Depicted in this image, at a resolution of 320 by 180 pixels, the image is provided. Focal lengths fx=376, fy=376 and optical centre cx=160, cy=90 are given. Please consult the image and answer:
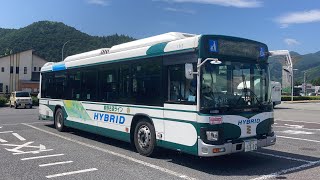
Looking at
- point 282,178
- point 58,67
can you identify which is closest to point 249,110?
point 282,178

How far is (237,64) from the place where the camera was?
8.41 meters

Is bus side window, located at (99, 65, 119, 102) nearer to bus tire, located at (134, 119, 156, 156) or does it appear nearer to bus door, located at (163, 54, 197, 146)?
bus tire, located at (134, 119, 156, 156)

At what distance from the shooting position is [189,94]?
8008mm

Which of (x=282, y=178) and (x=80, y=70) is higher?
(x=80, y=70)

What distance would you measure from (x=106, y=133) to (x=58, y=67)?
5080mm

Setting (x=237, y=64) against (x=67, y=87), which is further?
(x=67, y=87)

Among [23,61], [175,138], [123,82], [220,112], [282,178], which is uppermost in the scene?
[23,61]

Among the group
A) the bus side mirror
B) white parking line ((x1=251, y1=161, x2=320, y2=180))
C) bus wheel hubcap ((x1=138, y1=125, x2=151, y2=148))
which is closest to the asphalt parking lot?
white parking line ((x1=251, y1=161, x2=320, y2=180))


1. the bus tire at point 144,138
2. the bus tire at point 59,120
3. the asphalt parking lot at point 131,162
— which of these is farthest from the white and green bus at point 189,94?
the bus tire at point 59,120

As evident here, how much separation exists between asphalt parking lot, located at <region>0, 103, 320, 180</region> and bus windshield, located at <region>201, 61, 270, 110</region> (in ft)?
4.67

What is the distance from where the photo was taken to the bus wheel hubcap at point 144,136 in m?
9.38

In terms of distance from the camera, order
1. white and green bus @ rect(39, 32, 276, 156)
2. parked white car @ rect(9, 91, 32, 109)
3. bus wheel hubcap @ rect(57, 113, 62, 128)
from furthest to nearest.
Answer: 1. parked white car @ rect(9, 91, 32, 109)
2. bus wheel hubcap @ rect(57, 113, 62, 128)
3. white and green bus @ rect(39, 32, 276, 156)

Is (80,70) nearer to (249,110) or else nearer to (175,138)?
(175,138)

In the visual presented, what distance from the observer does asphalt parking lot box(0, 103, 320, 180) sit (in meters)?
7.59
